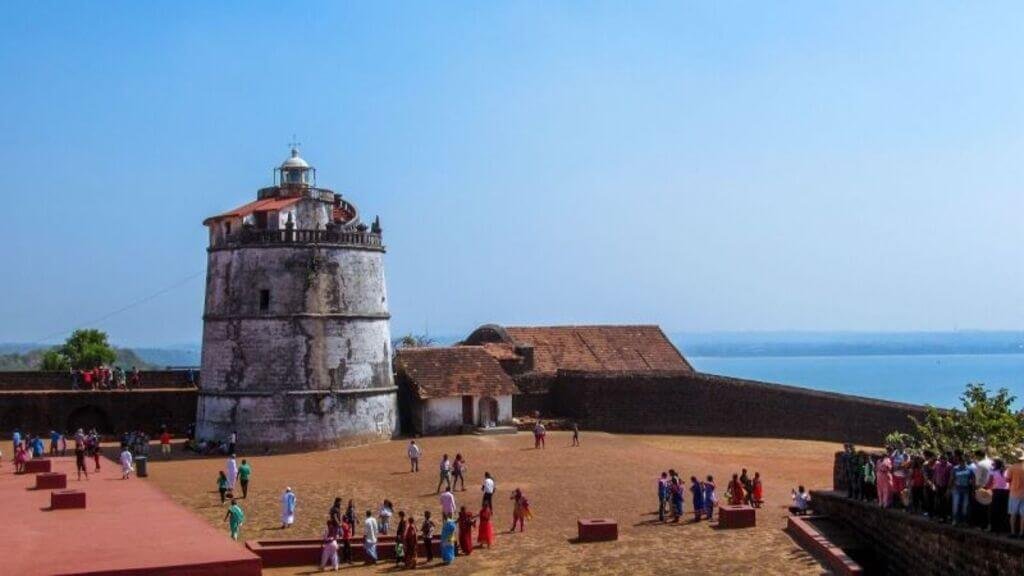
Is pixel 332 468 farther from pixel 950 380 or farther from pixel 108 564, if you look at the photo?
pixel 950 380

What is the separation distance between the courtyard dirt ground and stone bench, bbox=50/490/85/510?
7.91 feet

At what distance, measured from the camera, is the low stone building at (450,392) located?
3603cm

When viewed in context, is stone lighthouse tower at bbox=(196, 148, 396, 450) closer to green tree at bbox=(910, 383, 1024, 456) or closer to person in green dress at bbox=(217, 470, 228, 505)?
person in green dress at bbox=(217, 470, 228, 505)

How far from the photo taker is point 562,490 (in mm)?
25828

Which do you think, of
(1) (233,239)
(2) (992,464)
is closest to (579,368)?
(1) (233,239)

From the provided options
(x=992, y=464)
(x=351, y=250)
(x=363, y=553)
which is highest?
(x=351, y=250)

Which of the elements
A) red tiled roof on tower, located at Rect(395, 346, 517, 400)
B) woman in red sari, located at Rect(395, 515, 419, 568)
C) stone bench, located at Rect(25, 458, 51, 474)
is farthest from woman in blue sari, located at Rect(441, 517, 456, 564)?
red tiled roof on tower, located at Rect(395, 346, 517, 400)

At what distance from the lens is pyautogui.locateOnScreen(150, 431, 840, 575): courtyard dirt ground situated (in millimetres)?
19188

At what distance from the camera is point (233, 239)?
1377 inches

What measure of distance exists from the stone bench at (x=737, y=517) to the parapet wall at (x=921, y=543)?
139cm

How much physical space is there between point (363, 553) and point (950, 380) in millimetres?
143942

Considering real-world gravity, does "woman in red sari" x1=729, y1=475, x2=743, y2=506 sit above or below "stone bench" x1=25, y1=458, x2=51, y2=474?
below

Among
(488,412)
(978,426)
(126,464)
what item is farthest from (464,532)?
(488,412)

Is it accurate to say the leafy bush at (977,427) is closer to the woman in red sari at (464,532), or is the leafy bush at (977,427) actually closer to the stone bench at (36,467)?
the woman in red sari at (464,532)
